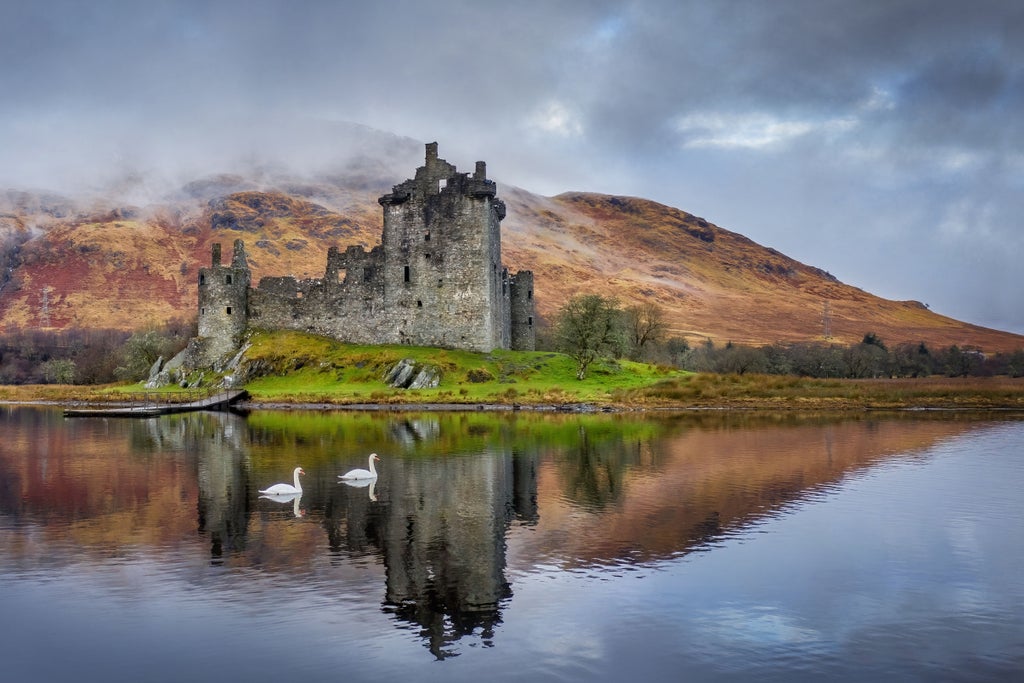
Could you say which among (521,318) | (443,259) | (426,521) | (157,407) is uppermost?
(443,259)

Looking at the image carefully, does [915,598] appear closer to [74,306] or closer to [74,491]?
[74,491]

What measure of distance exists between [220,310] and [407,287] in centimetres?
1624

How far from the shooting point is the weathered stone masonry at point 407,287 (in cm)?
6700

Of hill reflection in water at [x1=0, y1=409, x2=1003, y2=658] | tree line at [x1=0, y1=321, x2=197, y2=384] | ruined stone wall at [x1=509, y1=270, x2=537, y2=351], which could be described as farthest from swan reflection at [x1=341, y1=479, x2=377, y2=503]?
tree line at [x1=0, y1=321, x2=197, y2=384]

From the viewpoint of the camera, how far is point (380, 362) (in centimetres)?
6569

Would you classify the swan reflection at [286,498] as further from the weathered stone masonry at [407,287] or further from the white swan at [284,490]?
the weathered stone masonry at [407,287]

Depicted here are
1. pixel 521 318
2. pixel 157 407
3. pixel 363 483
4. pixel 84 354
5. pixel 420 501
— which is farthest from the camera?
pixel 84 354

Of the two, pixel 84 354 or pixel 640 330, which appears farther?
pixel 84 354

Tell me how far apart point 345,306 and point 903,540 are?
188ft

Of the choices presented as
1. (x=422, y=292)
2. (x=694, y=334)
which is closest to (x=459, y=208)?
(x=422, y=292)

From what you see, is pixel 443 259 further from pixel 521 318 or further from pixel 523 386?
pixel 523 386

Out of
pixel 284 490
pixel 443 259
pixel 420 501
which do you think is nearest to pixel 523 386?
pixel 443 259

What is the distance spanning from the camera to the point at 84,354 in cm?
9969

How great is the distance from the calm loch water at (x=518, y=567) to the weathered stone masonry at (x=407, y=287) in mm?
36143
